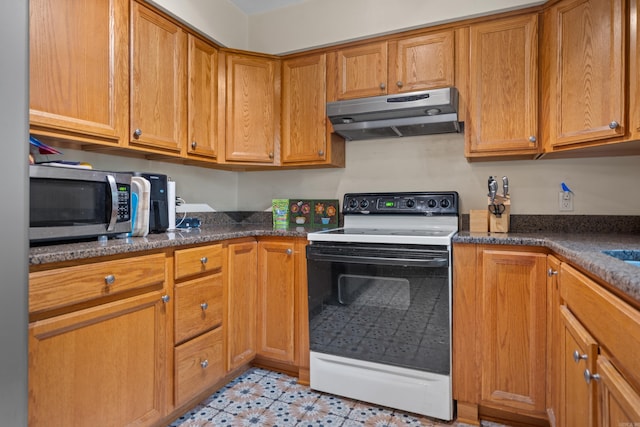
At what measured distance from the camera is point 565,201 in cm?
204

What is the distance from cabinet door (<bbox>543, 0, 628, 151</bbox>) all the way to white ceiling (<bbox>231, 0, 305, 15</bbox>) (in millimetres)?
1663

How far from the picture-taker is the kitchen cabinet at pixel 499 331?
63.9 inches

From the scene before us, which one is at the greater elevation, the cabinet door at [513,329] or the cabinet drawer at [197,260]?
the cabinet drawer at [197,260]

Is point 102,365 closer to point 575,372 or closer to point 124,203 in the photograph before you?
point 124,203

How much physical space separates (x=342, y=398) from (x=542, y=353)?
1041mm

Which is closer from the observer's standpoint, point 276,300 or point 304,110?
point 276,300

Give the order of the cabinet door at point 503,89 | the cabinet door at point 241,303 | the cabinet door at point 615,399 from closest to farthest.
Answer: the cabinet door at point 615,399 < the cabinet door at point 503,89 < the cabinet door at point 241,303

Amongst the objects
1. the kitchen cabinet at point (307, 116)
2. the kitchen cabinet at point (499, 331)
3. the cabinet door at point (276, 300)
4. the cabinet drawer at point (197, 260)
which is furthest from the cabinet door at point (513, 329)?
the cabinet drawer at point (197, 260)

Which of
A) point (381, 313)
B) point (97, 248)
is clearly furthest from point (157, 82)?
point (381, 313)

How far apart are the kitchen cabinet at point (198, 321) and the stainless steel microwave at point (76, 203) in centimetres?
32

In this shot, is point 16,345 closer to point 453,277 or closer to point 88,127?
point 88,127

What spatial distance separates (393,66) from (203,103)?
4.01 feet

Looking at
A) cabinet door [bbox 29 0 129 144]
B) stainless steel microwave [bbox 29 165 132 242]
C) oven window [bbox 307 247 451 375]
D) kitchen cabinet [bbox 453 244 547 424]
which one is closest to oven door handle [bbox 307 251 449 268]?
oven window [bbox 307 247 451 375]

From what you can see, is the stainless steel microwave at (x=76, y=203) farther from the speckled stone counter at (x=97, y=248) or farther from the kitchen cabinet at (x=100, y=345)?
the kitchen cabinet at (x=100, y=345)
